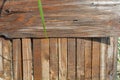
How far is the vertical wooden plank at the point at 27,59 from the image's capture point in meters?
2.94

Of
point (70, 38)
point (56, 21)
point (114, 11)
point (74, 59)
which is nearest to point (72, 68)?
point (74, 59)

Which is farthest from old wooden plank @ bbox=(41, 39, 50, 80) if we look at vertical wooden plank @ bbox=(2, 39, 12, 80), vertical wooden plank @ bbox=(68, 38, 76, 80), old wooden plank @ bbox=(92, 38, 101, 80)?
old wooden plank @ bbox=(92, 38, 101, 80)

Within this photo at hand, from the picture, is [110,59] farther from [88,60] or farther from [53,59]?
[53,59]

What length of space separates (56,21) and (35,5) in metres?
0.26

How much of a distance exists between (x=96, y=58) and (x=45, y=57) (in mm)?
540

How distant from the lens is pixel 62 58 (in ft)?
9.79

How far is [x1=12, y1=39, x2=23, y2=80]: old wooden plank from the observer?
294cm

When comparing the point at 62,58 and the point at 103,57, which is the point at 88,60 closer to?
the point at 103,57

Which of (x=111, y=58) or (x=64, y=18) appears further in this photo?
(x=111, y=58)

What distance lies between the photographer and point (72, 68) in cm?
302

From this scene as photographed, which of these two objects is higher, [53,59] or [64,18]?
[64,18]

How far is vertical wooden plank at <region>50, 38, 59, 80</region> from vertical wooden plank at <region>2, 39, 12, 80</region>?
0.43m

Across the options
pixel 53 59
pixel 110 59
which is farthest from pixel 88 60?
pixel 53 59

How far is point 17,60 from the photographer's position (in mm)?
2988
